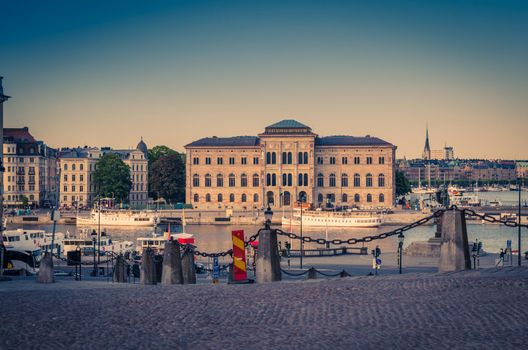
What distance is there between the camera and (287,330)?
1061cm

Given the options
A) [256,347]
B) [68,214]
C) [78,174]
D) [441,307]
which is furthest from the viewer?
[78,174]

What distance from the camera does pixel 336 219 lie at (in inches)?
3671

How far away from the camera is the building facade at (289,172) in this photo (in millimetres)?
110812

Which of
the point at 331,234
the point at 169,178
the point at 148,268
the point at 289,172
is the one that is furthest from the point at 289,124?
the point at 148,268

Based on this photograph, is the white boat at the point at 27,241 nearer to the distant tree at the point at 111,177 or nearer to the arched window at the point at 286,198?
the distant tree at the point at 111,177

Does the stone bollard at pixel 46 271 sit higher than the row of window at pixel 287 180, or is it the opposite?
the row of window at pixel 287 180

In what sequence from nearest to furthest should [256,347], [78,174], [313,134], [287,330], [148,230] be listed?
1. [256,347]
2. [287,330]
3. [148,230]
4. [313,134]
5. [78,174]

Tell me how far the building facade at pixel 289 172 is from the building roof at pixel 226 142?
14.2 inches

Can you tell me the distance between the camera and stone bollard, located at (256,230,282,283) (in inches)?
654

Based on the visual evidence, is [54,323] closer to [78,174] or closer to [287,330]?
[287,330]

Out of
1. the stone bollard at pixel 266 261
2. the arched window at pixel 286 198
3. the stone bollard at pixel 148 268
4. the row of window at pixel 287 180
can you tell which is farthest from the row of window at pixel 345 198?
the stone bollard at pixel 266 261

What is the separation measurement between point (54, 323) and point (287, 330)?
2965 millimetres

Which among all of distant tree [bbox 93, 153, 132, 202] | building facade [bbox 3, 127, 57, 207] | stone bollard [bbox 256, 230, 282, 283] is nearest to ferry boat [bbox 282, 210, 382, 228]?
distant tree [bbox 93, 153, 132, 202]

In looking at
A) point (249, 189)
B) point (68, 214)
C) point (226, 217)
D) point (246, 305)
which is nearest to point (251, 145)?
point (249, 189)
